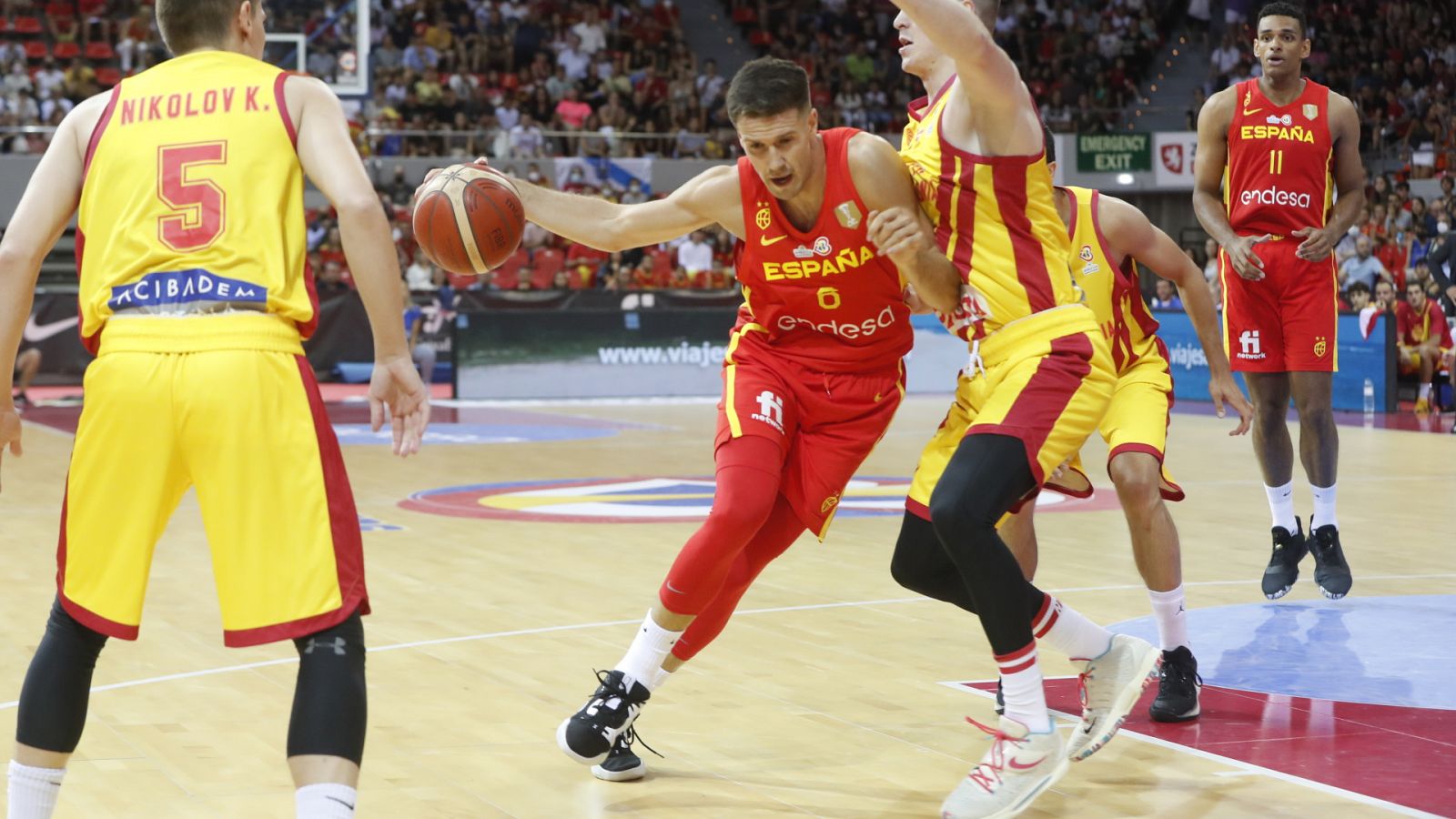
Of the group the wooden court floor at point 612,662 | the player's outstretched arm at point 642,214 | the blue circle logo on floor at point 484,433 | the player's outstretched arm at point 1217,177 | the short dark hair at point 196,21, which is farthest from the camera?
the blue circle logo on floor at point 484,433

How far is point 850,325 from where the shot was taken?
4574 mm

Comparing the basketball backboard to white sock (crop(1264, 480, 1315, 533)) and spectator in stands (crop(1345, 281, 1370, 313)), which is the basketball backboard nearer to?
spectator in stands (crop(1345, 281, 1370, 313))

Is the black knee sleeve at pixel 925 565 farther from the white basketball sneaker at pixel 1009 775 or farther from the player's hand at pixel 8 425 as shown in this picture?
the player's hand at pixel 8 425

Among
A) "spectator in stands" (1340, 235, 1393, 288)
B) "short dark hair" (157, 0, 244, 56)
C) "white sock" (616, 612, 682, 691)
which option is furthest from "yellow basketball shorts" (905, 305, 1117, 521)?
"spectator in stands" (1340, 235, 1393, 288)

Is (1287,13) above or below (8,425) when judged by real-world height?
above

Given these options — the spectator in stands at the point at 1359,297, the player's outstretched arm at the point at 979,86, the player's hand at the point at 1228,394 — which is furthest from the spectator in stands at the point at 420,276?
the player's outstretched arm at the point at 979,86

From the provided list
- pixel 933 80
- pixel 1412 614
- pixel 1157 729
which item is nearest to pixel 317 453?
pixel 933 80

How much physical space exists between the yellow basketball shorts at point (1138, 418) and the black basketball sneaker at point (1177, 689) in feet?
1.50

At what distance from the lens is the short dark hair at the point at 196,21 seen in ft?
10.6

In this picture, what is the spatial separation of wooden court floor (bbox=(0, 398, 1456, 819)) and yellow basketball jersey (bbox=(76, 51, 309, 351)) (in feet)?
4.35

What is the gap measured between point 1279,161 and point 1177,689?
9.37 feet

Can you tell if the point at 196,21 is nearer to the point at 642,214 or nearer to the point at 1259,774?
the point at 642,214

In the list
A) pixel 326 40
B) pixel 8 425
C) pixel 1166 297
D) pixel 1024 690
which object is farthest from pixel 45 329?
pixel 1024 690

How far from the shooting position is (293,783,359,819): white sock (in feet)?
9.73
